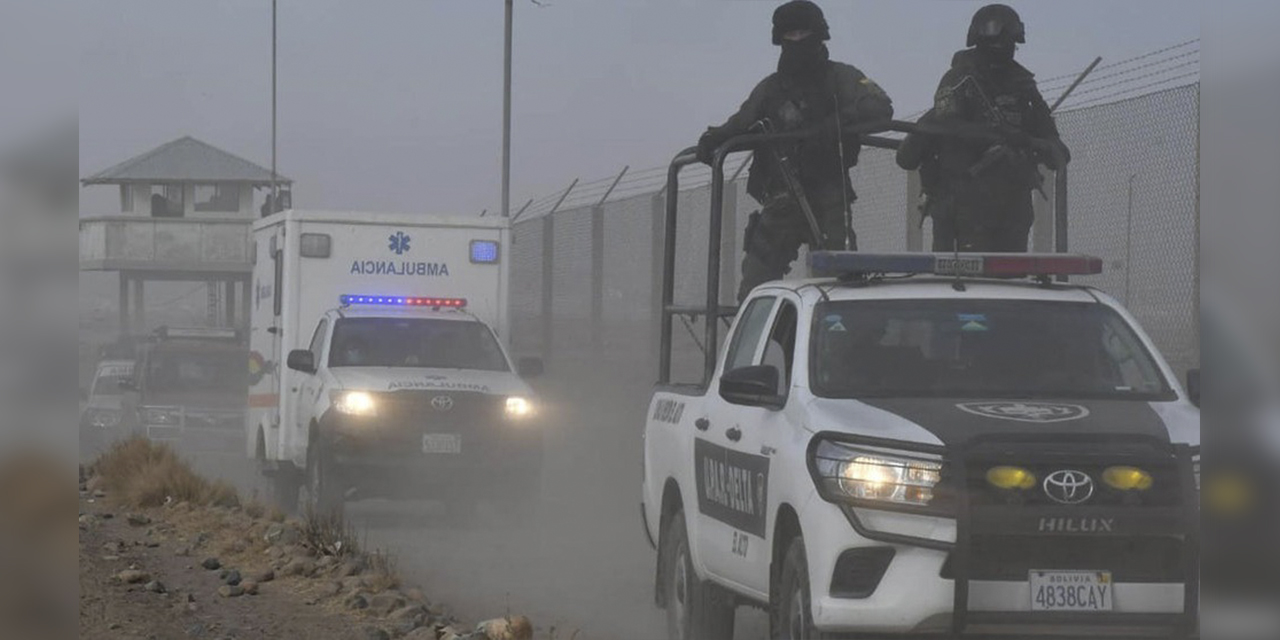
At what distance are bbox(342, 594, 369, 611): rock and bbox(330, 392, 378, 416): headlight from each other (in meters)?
5.97

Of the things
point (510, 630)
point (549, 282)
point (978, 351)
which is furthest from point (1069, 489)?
point (549, 282)

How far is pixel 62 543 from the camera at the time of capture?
3.73 m

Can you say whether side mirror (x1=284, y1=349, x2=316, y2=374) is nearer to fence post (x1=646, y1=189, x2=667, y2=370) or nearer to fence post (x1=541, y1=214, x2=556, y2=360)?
fence post (x1=646, y1=189, x2=667, y2=370)

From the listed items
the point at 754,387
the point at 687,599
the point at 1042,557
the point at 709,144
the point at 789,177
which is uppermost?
the point at 709,144

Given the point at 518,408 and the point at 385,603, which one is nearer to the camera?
the point at 385,603

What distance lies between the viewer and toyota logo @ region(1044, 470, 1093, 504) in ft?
22.2

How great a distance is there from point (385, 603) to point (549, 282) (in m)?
16.8

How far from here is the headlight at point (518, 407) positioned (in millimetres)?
17453

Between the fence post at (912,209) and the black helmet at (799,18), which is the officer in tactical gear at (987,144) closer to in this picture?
the black helmet at (799,18)

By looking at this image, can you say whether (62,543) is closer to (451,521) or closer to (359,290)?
(451,521)

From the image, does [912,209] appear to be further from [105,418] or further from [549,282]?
[105,418]

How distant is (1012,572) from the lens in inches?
267

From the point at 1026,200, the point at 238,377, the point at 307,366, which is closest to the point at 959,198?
the point at 1026,200

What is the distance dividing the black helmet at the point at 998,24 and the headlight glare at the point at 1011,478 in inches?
191
